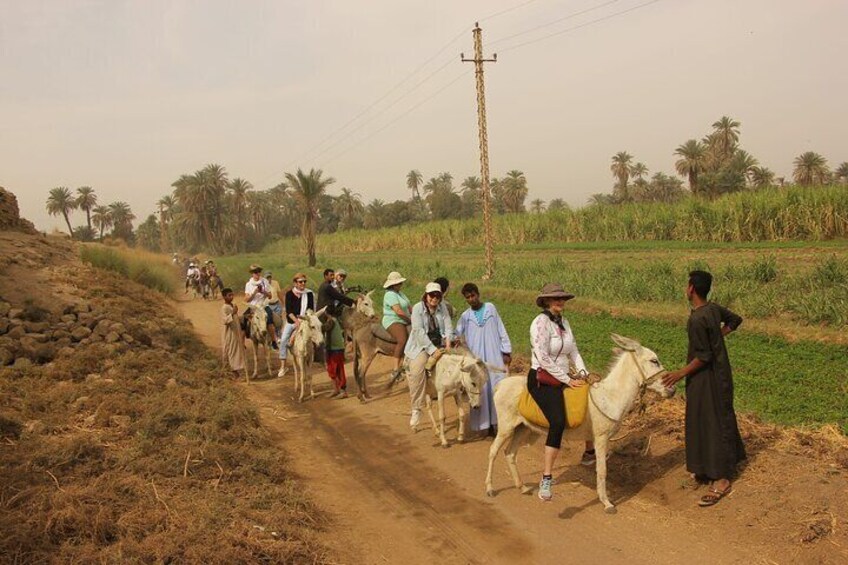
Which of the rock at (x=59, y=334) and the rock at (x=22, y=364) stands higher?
the rock at (x=59, y=334)

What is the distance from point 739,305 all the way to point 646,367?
9.55 meters

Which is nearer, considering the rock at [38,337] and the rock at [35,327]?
the rock at [38,337]

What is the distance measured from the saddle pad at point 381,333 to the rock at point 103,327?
5.58m

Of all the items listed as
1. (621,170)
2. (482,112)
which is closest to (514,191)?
(621,170)

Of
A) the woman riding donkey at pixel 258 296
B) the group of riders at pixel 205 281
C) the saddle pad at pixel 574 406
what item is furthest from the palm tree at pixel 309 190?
the saddle pad at pixel 574 406

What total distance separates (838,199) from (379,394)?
70.5 ft

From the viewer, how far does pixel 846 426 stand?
7125 millimetres

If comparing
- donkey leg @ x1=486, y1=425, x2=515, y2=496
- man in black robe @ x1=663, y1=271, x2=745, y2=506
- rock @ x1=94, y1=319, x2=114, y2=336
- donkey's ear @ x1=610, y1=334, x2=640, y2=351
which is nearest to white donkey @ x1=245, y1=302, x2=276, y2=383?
rock @ x1=94, y1=319, x2=114, y2=336

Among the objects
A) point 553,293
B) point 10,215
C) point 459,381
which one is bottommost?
point 459,381

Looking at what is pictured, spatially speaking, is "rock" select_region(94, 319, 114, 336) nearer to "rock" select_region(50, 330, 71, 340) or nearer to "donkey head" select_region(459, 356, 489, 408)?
"rock" select_region(50, 330, 71, 340)

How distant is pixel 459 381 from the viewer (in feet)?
27.5

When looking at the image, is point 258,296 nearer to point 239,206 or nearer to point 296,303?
point 296,303

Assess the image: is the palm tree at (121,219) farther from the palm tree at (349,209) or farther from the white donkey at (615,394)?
the white donkey at (615,394)

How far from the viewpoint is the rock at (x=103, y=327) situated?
12.7m
